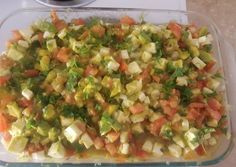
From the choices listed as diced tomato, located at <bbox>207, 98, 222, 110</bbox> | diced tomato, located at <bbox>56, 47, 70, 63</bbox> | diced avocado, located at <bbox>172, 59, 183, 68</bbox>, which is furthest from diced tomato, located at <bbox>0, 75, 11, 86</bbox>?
diced tomato, located at <bbox>207, 98, 222, 110</bbox>

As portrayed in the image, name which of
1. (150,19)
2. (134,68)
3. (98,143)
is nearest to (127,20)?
(150,19)

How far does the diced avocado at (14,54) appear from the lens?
1.31 m

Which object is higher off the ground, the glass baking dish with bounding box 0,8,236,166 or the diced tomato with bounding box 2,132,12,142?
the glass baking dish with bounding box 0,8,236,166

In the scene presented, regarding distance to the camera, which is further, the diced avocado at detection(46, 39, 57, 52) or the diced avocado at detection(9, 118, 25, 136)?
the diced avocado at detection(46, 39, 57, 52)

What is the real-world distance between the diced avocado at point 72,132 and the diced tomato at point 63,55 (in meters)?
0.22

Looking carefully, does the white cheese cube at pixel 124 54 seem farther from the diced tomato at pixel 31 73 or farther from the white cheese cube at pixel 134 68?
the diced tomato at pixel 31 73

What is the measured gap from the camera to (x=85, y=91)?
1227mm

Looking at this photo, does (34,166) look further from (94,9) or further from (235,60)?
(235,60)

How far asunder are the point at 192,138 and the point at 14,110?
50 centimetres

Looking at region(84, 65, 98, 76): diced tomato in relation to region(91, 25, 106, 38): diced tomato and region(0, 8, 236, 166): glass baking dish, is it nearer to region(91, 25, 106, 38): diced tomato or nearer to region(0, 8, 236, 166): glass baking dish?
region(91, 25, 106, 38): diced tomato

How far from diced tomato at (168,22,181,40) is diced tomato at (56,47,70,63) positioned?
34cm

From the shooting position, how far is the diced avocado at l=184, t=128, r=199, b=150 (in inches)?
47.1

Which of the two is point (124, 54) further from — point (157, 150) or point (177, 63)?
point (157, 150)

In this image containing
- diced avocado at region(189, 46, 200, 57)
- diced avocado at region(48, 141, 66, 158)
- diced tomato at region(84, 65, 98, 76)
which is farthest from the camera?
diced avocado at region(189, 46, 200, 57)
